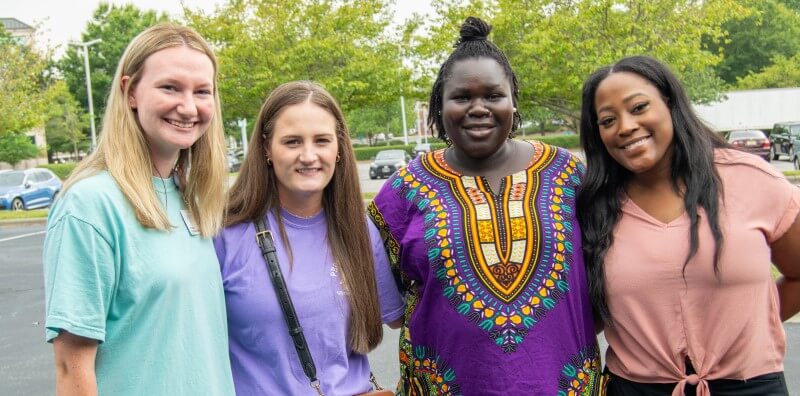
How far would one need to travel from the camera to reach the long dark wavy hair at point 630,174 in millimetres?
2525

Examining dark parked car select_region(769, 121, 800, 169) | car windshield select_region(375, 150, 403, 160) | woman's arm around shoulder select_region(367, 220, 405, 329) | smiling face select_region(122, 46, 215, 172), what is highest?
smiling face select_region(122, 46, 215, 172)

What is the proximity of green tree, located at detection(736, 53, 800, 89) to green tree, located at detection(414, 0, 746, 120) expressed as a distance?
102 ft

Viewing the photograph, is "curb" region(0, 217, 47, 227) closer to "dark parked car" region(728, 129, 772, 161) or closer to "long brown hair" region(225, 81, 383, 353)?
"long brown hair" region(225, 81, 383, 353)

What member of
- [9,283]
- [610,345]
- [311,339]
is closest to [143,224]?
[311,339]

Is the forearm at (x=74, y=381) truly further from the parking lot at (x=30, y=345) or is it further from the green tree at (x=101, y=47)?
the green tree at (x=101, y=47)

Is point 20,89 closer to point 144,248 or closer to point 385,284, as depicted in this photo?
point 385,284

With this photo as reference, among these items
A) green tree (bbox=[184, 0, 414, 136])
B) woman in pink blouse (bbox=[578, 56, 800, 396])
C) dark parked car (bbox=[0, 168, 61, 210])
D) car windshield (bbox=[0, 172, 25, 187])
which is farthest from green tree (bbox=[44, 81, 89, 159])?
woman in pink blouse (bbox=[578, 56, 800, 396])

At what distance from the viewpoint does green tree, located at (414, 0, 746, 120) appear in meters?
13.9

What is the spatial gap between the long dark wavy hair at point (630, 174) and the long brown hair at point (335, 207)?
0.87 meters

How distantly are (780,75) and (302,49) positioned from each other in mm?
37277

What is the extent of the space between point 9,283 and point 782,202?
9970 millimetres

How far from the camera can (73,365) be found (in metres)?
1.92

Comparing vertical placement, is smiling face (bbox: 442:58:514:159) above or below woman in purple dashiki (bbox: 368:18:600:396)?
above

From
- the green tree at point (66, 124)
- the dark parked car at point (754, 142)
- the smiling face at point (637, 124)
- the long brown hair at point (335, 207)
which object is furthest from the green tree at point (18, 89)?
the dark parked car at point (754, 142)
